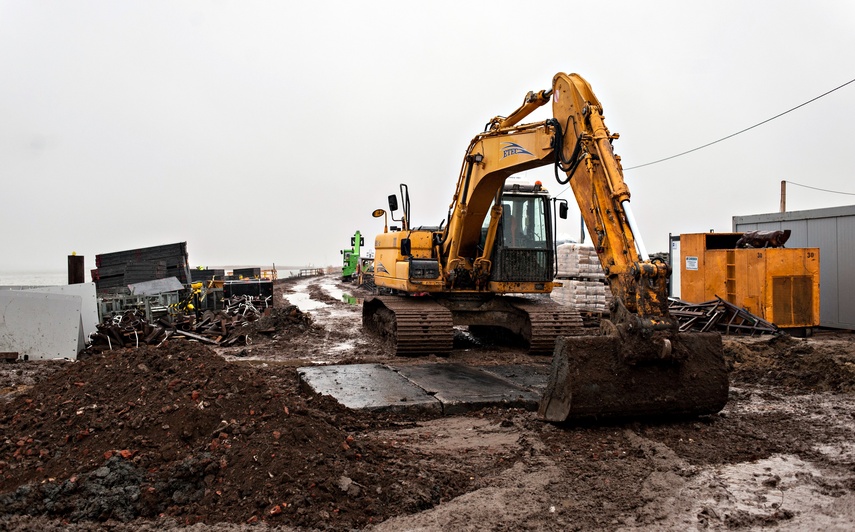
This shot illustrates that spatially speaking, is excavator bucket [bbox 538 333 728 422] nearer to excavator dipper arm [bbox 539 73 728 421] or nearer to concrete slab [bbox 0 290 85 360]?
excavator dipper arm [bbox 539 73 728 421]

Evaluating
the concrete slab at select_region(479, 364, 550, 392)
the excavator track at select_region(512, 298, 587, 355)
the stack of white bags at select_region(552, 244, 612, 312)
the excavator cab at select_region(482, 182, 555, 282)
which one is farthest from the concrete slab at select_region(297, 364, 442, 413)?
the stack of white bags at select_region(552, 244, 612, 312)

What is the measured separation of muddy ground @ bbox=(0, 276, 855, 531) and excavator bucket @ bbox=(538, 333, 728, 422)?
0.19 meters

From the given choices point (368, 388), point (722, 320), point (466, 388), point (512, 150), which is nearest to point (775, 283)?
point (722, 320)

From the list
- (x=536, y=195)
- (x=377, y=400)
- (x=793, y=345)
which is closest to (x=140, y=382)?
(x=377, y=400)

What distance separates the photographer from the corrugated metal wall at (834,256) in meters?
16.0

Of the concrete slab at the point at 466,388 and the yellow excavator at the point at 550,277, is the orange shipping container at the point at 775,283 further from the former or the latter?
the concrete slab at the point at 466,388

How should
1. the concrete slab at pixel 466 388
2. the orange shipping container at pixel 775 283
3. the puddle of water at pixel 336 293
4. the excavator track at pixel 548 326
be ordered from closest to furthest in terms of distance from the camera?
the concrete slab at pixel 466 388 → the excavator track at pixel 548 326 → the orange shipping container at pixel 775 283 → the puddle of water at pixel 336 293

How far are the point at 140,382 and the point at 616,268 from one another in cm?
471

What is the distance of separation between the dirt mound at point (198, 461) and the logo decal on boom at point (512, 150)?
4.84 metres

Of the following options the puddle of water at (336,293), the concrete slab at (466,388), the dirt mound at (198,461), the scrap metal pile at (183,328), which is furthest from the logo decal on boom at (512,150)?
the puddle of water at (336,293)

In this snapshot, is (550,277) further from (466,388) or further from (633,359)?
(633,359)

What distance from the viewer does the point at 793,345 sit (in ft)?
37.0

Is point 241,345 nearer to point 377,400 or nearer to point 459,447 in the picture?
point 377,400

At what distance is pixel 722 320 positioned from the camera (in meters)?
14.7
